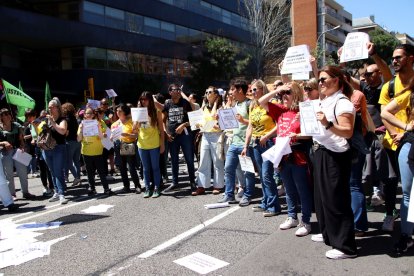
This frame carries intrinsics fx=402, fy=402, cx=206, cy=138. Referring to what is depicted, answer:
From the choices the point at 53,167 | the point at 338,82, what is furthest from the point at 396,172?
the point at 53,167

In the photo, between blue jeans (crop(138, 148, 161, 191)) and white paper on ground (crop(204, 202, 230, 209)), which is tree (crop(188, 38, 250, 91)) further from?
white paper on ground (crop(204, 202, 230, 209))

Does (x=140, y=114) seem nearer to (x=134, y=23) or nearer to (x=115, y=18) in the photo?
(x=115, y=18)

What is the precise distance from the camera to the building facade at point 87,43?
82.8 ft

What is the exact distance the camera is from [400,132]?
4.25 meters

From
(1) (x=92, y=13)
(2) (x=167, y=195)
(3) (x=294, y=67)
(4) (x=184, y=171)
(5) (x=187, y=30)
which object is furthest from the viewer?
(5) (x=187, y=30)

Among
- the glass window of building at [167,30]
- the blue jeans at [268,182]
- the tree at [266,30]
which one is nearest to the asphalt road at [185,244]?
the blue jeans at [268,182]

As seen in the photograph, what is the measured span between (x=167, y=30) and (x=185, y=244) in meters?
32.4

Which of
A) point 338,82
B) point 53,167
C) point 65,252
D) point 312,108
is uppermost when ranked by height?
point 338,82

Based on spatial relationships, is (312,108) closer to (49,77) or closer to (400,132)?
(400,132)

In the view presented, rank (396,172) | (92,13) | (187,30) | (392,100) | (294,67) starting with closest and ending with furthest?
(392,100) < (396,172) < (294,67) < (92,13) < (187,30)

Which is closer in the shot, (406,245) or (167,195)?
(406,245)

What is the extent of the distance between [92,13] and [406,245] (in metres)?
27.6

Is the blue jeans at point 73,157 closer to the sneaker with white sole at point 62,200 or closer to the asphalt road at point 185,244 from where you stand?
the sneaker with white sole at point 62,200

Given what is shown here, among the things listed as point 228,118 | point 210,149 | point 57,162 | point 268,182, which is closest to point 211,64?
point 210,149
